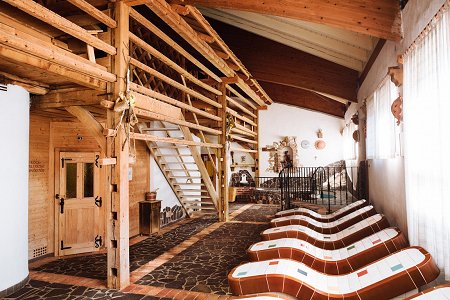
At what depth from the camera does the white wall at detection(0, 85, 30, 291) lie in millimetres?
4320

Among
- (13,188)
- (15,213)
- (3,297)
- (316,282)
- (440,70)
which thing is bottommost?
(3,297)

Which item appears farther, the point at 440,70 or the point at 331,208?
the point at 331,208

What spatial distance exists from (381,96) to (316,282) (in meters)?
3.87

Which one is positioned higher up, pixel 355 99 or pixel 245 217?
pixel 355 99

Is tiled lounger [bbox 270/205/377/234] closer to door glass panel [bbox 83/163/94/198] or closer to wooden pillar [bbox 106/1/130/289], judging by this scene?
wooden pillar [bbox 106/1/130/289]

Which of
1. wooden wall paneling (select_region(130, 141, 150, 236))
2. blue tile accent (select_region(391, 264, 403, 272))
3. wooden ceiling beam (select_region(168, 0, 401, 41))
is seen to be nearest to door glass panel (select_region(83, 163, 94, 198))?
wooden wall paneling (select_region(130, 141, 150, 236))

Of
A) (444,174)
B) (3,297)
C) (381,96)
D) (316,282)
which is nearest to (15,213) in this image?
(3,297)

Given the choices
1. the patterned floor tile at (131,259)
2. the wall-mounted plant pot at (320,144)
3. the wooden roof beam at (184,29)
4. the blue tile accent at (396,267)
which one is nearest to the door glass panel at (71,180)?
the patterned floor tile at (131,259)

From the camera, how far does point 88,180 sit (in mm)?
6848

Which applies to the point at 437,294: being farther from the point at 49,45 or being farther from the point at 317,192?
the point at 317,192

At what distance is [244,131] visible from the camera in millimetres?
12984

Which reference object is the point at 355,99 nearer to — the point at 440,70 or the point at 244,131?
the point at 244,131

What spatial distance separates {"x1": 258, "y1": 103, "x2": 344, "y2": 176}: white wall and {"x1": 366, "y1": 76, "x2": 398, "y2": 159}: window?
9.57 m

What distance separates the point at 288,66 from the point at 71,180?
716 cm
